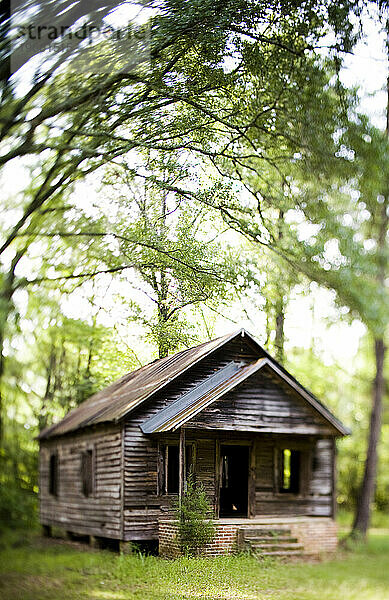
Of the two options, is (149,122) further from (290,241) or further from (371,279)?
(371,279)

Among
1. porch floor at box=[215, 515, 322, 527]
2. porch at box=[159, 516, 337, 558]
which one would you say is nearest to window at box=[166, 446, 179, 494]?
porch at box=[159, 516, 337, 558]

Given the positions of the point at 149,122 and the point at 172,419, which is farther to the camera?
the point at 149,122

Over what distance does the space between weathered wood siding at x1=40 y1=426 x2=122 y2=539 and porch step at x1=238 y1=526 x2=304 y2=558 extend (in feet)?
1.90

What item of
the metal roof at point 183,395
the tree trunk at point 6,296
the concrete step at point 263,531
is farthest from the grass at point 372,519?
the tree trunk at point 6,296

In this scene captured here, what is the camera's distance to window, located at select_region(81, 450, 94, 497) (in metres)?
3.46

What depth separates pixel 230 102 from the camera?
11.4ft

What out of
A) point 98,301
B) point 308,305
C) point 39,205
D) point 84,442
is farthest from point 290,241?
point 84,442

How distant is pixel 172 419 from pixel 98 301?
2.17ft

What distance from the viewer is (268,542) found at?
316 cm

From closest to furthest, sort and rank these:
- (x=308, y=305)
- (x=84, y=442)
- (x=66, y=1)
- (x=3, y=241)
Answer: (x=3, y=241) < (x=66, y=1) < (x=308, y=305) < (x=84, y=442)

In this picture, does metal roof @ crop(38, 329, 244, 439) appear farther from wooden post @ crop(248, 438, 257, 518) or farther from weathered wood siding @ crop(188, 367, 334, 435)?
wooden post @ crop(248, 438, 257, 518)

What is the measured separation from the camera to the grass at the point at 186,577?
290cm

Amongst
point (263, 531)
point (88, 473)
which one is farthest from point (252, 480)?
point (88, 473)

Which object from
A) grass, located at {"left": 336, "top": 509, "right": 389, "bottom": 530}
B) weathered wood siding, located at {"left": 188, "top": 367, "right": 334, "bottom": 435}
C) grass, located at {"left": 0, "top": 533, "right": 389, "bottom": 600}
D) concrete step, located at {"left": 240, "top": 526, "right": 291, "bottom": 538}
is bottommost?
grass, located at {"left": 0, "top": 533, "right": 389, "bottom": 600}
